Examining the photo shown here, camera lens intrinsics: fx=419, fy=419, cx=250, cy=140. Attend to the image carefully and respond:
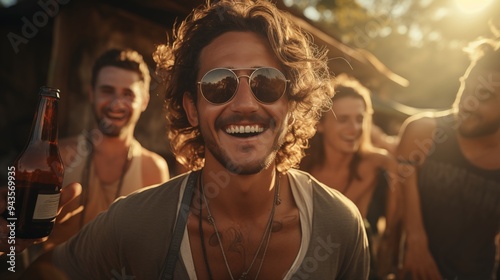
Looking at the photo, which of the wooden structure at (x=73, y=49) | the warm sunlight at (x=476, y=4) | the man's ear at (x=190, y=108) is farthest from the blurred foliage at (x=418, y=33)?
the man's ear at (x=190, y=108)

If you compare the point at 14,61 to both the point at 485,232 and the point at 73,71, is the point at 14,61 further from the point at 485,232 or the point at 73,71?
the point at 485,232

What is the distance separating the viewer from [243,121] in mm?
2510

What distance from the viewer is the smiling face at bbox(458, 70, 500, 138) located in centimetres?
395

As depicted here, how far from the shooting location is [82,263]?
2533 mm

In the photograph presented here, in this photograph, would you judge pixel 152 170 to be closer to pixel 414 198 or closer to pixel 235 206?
pixel 235 206

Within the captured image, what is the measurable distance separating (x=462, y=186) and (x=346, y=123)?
150 centimetres

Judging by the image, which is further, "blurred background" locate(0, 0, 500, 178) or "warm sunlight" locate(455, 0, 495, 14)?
"warm sunlight" locate(455, 0, 495, 14)

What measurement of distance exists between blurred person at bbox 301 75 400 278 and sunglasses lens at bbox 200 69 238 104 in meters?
2.87

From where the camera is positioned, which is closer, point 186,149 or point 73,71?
point 186,149

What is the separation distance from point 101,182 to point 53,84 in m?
1.27

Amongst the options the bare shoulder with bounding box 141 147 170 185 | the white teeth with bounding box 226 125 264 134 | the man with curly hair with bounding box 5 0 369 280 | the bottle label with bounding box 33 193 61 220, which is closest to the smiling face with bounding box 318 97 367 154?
the bare shoulder with bounding box 141 147 170 185

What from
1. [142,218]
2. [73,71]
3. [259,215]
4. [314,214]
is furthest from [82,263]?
[73,71]

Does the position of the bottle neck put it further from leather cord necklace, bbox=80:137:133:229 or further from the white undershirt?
leather cord necklace, bbox=80:137:133:229

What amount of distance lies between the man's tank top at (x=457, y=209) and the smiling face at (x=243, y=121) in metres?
2.41
